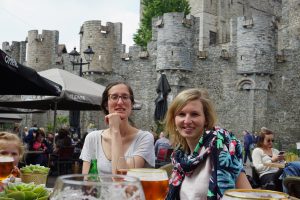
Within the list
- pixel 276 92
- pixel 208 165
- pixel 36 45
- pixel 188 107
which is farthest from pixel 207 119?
pixel 36 45

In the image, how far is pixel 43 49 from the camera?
3422 centimetres

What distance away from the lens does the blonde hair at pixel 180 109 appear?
7.12 feet

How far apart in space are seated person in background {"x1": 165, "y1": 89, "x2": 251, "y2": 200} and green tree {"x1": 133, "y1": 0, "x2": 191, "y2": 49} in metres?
33.3

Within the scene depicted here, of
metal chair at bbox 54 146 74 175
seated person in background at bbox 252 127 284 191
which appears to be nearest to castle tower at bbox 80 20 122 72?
metal chair at bbox 54 146 74 175

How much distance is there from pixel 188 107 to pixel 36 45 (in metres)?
33.6

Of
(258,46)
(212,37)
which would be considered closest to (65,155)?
(258,46)

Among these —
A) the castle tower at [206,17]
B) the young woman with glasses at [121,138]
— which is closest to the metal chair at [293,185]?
the young woman with glasses at [121,138]

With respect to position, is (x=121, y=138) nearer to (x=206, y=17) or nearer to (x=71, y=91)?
(x=71, y=91)

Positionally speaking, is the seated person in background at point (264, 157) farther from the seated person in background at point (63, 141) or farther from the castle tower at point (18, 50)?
the castle tower at point (18, 50)

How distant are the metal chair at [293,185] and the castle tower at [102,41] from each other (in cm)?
2765

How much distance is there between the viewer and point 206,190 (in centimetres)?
194

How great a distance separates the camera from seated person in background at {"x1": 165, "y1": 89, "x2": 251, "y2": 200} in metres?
1.94

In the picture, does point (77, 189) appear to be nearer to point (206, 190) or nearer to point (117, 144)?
point (206, 190)

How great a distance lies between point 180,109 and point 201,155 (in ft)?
0.85
